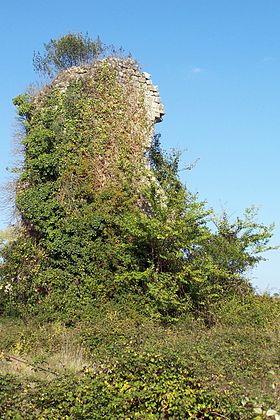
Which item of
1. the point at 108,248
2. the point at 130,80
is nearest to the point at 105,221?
the point at 108,248

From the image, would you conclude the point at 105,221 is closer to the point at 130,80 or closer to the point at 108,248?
the point at 108,248

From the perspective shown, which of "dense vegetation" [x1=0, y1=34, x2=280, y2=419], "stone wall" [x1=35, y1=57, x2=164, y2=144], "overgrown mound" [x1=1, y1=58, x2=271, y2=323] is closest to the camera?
"dense vegetation" [x1=0, y1=34, x2=280, y2=419]

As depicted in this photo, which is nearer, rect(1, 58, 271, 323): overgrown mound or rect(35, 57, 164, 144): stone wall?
rect(1, 58, 271, 323): overgrown mound

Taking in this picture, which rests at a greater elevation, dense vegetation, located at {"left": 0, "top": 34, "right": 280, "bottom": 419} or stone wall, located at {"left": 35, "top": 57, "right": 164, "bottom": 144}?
stone wall, located at {"left": 35, "top": 57, "right": 164, "bottom": 144}

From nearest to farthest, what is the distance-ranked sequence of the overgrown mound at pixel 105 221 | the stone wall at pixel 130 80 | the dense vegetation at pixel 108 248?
1. the dense vegetation at pixel 108 248
2. the overgrown mound at pixel 105 221
3. the stone wall at pixel 130 80

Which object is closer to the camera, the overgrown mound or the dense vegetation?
the dense vegetation

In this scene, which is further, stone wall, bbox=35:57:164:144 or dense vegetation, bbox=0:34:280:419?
stone wall, bbox=35:57:164:144

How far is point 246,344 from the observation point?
10.4 meters

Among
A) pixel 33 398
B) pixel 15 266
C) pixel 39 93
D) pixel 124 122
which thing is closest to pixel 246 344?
pixel 33 398

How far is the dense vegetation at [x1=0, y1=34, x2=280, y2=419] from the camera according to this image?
1266 cm

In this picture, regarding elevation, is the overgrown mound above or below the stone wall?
below

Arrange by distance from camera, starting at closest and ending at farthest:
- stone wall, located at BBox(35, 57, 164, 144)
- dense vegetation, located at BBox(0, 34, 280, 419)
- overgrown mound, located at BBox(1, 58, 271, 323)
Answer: dense vegetation, located at BBox(0, 34, 280, 419)
overgrown mound, located at BBox(1, 58, 271, 323)
stone wall, located at BBox(35, 57, 164, 144)

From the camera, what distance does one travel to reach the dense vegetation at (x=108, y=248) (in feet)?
41.5

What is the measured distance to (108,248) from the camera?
15062mm
